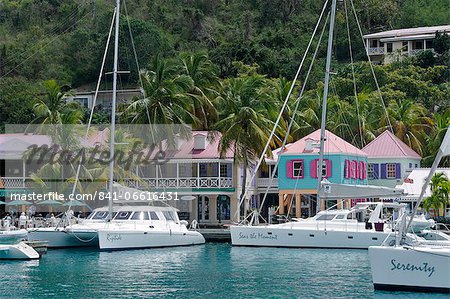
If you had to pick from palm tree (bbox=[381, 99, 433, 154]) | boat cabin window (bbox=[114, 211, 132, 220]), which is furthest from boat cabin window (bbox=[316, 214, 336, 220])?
palm tree (bbox=[381, 99, 433, 154])

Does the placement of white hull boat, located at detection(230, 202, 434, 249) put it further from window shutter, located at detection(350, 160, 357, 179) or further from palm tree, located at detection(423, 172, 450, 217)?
window shutter, located at detection(350, 160, 357, 179)

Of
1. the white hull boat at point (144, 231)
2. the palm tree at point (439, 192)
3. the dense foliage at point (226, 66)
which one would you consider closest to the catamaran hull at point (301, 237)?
the white hull boat at point (144, 231)

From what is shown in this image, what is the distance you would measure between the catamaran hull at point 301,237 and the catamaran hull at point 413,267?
18.5 meters

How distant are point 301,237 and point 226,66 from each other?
45.1 m

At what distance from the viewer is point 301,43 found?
106625mm

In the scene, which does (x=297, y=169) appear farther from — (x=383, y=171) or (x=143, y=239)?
(x=143, y=239)

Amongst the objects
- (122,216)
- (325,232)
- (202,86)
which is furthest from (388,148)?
(122,216)

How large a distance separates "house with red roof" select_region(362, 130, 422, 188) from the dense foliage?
2252mm

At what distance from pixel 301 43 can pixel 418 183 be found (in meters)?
49.8

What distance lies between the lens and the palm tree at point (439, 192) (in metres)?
56.4

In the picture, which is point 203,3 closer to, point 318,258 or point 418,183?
point 418,183

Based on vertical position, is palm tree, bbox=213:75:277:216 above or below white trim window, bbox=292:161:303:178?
above

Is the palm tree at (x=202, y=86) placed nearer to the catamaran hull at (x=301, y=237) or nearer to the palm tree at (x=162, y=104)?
the palm tree at (x=162, y=104)

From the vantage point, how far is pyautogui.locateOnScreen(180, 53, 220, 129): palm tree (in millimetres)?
67625
